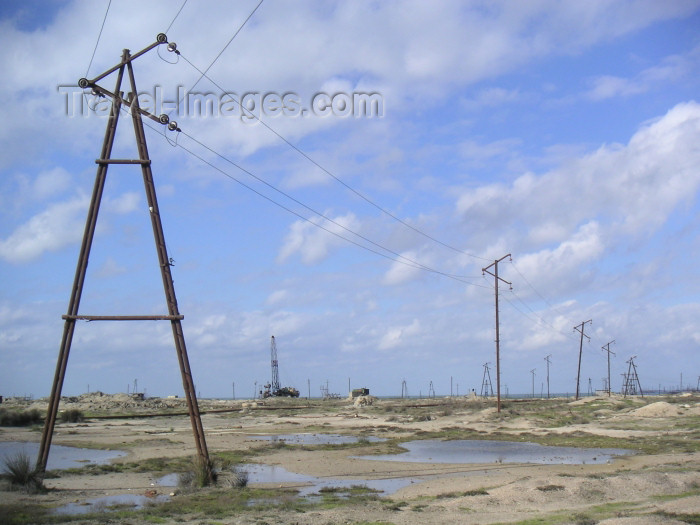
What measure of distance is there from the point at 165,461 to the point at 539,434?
87.2 feet

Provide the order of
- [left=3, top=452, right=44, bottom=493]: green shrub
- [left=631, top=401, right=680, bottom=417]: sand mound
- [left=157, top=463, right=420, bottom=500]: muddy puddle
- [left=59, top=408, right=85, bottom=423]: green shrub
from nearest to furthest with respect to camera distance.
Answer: [left=3, top=452, right=44, bottom=493]: green shrub, [left=157, top=463, right=420, bottom=500]: muddy puddle, [left=631, top=401, right=680, bottom=417]: sand mound, [left=59, top=408, right=85, bottom=423]: green shrub

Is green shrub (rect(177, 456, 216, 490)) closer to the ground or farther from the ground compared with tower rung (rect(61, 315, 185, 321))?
closer to the ground

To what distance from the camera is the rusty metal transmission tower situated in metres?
20.9

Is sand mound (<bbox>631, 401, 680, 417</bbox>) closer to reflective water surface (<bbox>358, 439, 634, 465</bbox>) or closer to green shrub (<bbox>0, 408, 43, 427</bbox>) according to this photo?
reflective water surface (<bbox>358, 439, 634, 465</bbox>)

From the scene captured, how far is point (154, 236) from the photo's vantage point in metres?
21.6

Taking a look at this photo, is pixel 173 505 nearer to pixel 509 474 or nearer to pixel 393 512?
pixel 393 512

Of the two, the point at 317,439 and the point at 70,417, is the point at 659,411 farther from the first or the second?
the point at 70,417

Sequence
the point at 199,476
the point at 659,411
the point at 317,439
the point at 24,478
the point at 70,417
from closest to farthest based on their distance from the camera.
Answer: the point at 24,478 → the point at 199,476 → the point at 317,439 → the point at 659,411 → the point at 70,417

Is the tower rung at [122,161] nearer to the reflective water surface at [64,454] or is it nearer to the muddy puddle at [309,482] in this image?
the muddy puddle at [309,482]

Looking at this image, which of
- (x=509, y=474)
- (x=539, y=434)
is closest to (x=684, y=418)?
(x=539, y=434)

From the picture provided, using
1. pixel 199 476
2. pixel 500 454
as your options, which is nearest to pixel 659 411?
pixel 500 454

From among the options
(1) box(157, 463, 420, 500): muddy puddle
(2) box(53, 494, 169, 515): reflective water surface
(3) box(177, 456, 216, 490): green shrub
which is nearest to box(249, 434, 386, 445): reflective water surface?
(1) box(157, 463, 420, 500): muddy puddle

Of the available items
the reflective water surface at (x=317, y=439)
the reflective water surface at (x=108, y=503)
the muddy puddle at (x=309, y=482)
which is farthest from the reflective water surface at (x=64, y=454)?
the reflective water surface at (x=317, y=439)

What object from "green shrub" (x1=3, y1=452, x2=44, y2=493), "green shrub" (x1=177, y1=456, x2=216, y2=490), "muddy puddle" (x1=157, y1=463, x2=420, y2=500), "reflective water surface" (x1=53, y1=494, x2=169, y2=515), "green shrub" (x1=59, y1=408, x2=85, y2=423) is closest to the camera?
"reflective water surface" (x1=53, y1=494, x2=169, y2=515)
